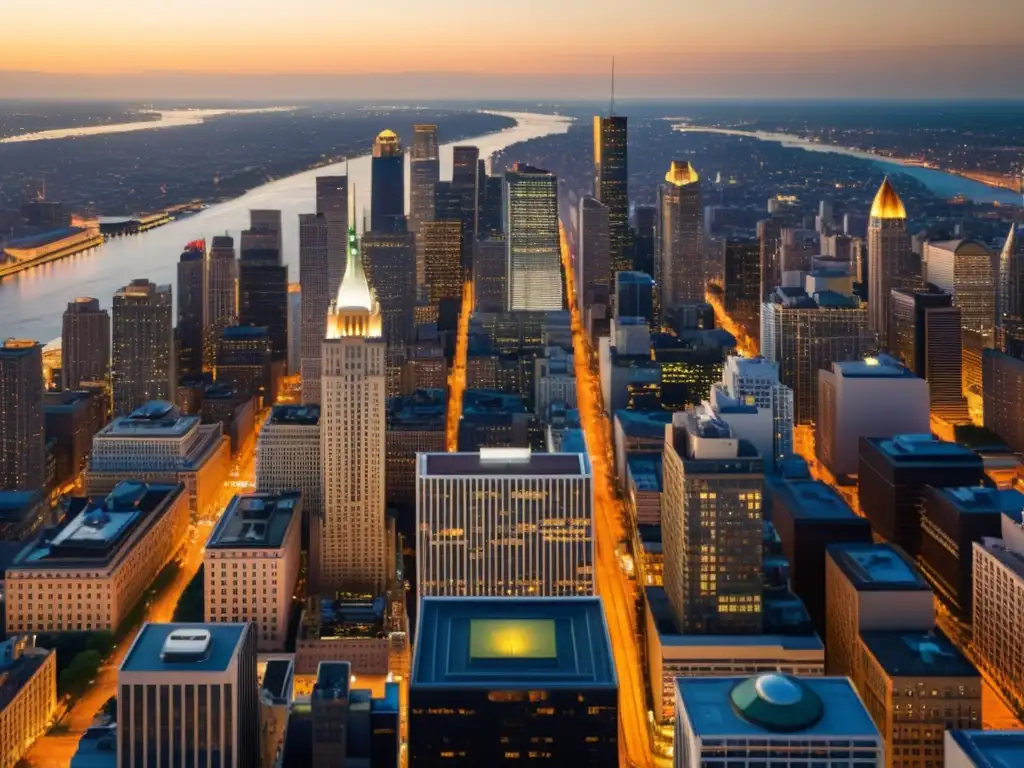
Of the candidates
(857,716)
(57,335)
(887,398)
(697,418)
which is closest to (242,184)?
(57,335)

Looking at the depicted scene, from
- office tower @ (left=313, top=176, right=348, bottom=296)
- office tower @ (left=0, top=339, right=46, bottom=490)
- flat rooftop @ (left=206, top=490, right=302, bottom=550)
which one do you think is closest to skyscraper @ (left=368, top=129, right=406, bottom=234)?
office tower @ (left=313, top=176, right=348, bottom=296)

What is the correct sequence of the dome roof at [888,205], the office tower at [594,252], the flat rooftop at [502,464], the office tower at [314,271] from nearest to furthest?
1. the flat rooftop at [502,464]
2. the office tower at [314,271]
3. the dome roof at [888,205]
4. the office tower at [594,252]

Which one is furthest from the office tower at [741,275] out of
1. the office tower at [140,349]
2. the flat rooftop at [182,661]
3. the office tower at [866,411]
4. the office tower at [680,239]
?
the flat rooftop at [182,661]

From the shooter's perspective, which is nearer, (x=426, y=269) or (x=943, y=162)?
(x=943, y=162)

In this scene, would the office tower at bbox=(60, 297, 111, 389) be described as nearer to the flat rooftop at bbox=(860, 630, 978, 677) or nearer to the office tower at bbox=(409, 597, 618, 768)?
the flat rooftop at bbox=(860, 630, 978, 677)

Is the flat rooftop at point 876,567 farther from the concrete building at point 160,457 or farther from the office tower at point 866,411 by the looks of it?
the concrete building at point 160,457

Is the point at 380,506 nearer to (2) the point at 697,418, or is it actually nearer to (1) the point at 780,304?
(2) the point at 697,418

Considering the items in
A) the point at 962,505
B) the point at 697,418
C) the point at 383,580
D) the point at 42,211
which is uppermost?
the point at 42,211
